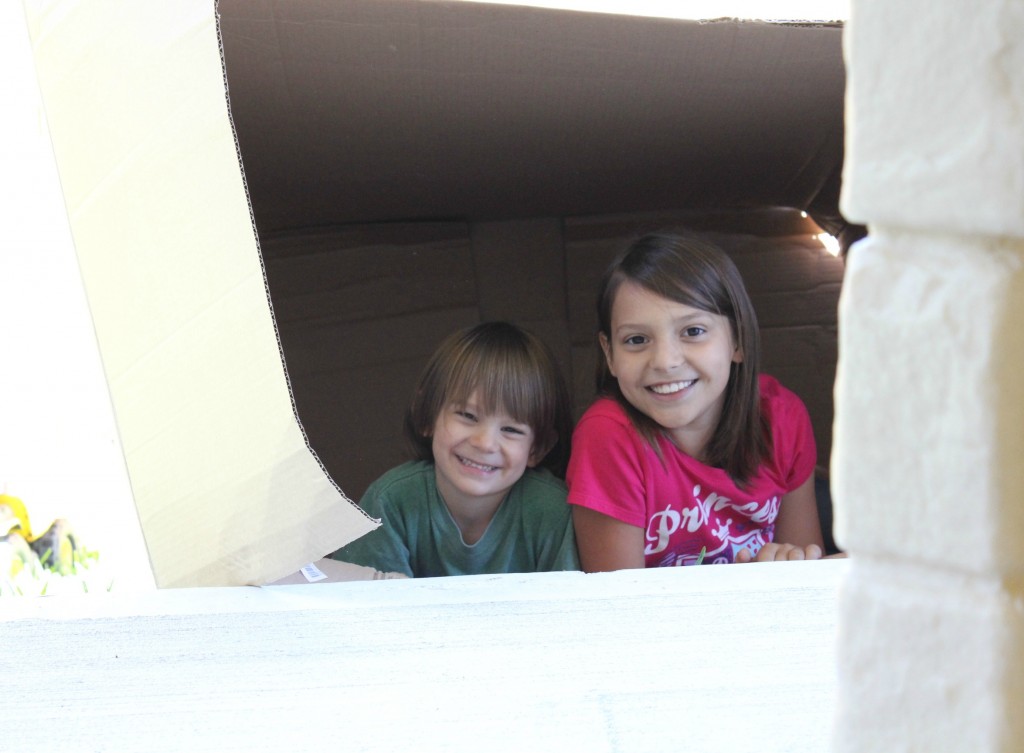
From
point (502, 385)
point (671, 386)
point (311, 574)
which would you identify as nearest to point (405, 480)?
point (502, 385)

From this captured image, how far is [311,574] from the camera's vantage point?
2.98ft

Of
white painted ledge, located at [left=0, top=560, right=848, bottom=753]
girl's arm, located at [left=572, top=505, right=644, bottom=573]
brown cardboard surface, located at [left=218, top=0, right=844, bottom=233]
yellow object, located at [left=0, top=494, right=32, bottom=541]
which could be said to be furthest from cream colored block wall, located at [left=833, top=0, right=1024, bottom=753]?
yellow object, located at [left=0, top=494, right=32, bottom=541]

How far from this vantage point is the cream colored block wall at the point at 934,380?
242 millimetres

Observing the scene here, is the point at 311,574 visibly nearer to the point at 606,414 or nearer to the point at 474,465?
the point at 474,465

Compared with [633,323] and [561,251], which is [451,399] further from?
[561,251]

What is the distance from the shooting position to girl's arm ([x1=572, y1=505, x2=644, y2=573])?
4.18ft

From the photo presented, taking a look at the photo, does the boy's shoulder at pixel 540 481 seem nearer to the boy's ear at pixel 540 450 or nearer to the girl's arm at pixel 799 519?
the boy's ear at pixel 540 450

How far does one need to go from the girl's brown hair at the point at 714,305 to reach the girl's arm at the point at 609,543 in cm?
13

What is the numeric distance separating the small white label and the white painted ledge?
8 centimetres

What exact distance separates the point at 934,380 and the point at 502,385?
1.11 meters

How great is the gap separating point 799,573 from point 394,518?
719mm

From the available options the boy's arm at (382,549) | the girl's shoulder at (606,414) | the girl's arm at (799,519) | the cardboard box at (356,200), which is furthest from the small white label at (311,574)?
the girl's arm at (799,519)

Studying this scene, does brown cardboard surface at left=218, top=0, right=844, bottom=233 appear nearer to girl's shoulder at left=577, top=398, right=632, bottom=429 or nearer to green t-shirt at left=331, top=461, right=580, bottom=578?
girl's shoulder at left=577, top=398, right=632, bottom=429

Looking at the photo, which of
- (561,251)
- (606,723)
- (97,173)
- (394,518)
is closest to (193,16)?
(97,173)
